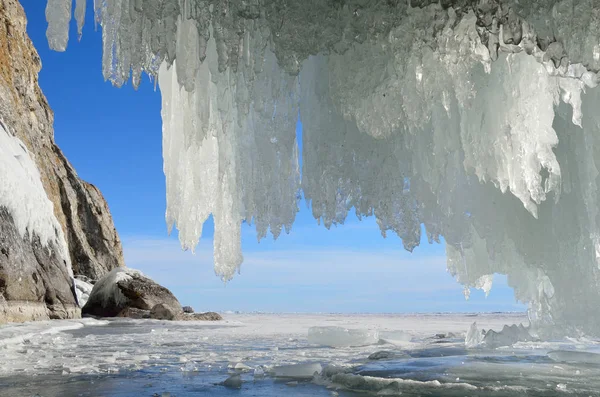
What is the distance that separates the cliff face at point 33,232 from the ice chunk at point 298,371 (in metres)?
8.19

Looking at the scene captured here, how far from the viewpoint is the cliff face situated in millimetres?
11062

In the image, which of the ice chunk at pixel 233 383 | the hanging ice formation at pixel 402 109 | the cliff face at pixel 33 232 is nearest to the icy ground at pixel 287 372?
the ice chunk at pixel 233 383

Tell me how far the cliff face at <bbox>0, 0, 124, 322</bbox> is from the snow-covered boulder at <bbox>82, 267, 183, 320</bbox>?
3126 millimetres

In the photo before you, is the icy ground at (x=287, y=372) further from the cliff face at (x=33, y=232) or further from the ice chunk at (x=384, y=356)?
the cliff face at (x=33, y=232)

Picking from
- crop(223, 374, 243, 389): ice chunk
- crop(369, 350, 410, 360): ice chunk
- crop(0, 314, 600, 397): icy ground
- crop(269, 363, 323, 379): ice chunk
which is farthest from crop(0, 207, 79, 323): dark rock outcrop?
crop(223, 374, 243, 389): ice chunk

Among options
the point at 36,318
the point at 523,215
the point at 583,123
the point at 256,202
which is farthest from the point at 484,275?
the point at 36,318

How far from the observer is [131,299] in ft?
56.8

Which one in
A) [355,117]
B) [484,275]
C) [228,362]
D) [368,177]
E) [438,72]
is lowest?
[228,362]

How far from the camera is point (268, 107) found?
416 centimetres

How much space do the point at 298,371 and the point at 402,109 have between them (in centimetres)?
203

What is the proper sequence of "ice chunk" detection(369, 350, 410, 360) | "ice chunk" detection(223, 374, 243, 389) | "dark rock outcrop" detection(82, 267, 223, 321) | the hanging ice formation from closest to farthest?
"ice chunk" detection(223, 374, 243, 389)
the hanging ice formation
"ice chunk" detection(369, 350, 410, 360)
"dark rock outcrop" detection(82, 267, 223, 321)

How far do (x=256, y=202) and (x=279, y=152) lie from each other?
49 centimetres

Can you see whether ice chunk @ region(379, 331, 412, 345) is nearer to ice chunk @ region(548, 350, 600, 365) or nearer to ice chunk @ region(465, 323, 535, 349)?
ice chunk @ region(465, 323, 535, 349)

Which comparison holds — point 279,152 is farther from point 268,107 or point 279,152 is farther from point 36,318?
point 36,318
